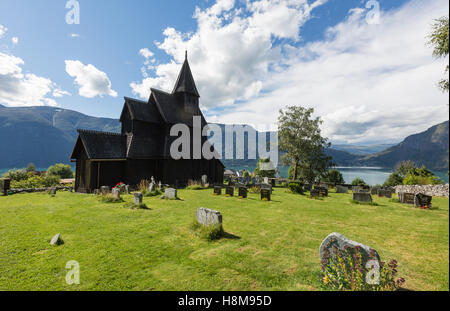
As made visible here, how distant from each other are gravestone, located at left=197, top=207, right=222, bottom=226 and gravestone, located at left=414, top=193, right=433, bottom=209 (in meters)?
13.8

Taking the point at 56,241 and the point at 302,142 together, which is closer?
the point at 56,241

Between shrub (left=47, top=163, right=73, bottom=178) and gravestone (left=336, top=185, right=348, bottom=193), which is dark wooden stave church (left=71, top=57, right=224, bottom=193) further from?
shrub (left=47, top=163, right=73, bottom=178)

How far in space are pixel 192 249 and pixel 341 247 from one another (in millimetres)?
4092

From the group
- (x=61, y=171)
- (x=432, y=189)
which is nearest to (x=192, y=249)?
(x=432, y=189)

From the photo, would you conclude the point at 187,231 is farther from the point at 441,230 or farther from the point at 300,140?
the point at 300,140

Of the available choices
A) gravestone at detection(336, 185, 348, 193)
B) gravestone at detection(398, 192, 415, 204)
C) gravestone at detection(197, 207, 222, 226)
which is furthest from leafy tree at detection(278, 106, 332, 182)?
gravestone at detection(197, 207, 222, 226)

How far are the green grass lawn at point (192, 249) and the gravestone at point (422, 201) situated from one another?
2.68 metres

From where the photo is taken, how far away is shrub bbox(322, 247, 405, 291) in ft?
11.9

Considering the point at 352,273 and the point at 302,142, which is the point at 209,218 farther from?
the point at 302,142

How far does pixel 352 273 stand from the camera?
12.3 ft

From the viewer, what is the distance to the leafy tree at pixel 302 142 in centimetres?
2966

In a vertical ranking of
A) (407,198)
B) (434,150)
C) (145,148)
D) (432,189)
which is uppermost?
(434,150)

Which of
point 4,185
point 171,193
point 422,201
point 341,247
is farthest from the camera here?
point 4,185
